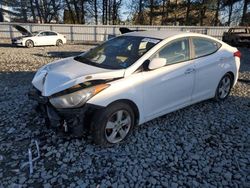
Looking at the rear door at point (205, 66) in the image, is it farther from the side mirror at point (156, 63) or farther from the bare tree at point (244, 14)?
the bare tree at point (244, 14)

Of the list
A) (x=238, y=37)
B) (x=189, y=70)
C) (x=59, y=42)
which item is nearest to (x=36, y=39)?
(x=59, y=42)

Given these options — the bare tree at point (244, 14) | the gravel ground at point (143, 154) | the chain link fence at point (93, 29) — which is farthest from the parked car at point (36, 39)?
the bare tree at point (244, 14)

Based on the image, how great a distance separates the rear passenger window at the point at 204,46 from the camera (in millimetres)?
4533

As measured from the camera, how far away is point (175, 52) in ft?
13.6

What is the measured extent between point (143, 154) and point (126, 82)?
3.36 ft

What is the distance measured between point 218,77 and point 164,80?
1.73 m

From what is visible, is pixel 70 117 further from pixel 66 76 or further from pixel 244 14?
pixel 244 14

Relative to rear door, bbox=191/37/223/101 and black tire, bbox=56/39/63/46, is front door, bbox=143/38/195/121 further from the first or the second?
black tire, bbox=56/39/63/46

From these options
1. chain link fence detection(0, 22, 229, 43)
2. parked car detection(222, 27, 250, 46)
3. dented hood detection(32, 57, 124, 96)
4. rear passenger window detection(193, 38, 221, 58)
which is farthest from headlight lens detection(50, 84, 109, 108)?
chain link fence detection(0, 22, 229, 43)

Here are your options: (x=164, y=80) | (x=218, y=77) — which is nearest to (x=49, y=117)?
(x=164, y=80)

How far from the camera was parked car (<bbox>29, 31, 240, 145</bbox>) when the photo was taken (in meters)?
3.22

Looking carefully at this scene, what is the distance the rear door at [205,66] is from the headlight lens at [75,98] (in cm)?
214

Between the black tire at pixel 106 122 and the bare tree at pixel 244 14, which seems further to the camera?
the bare tree at pixel 244 14

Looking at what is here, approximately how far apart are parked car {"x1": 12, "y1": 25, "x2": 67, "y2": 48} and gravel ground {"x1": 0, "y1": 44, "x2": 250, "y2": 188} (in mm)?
14862
